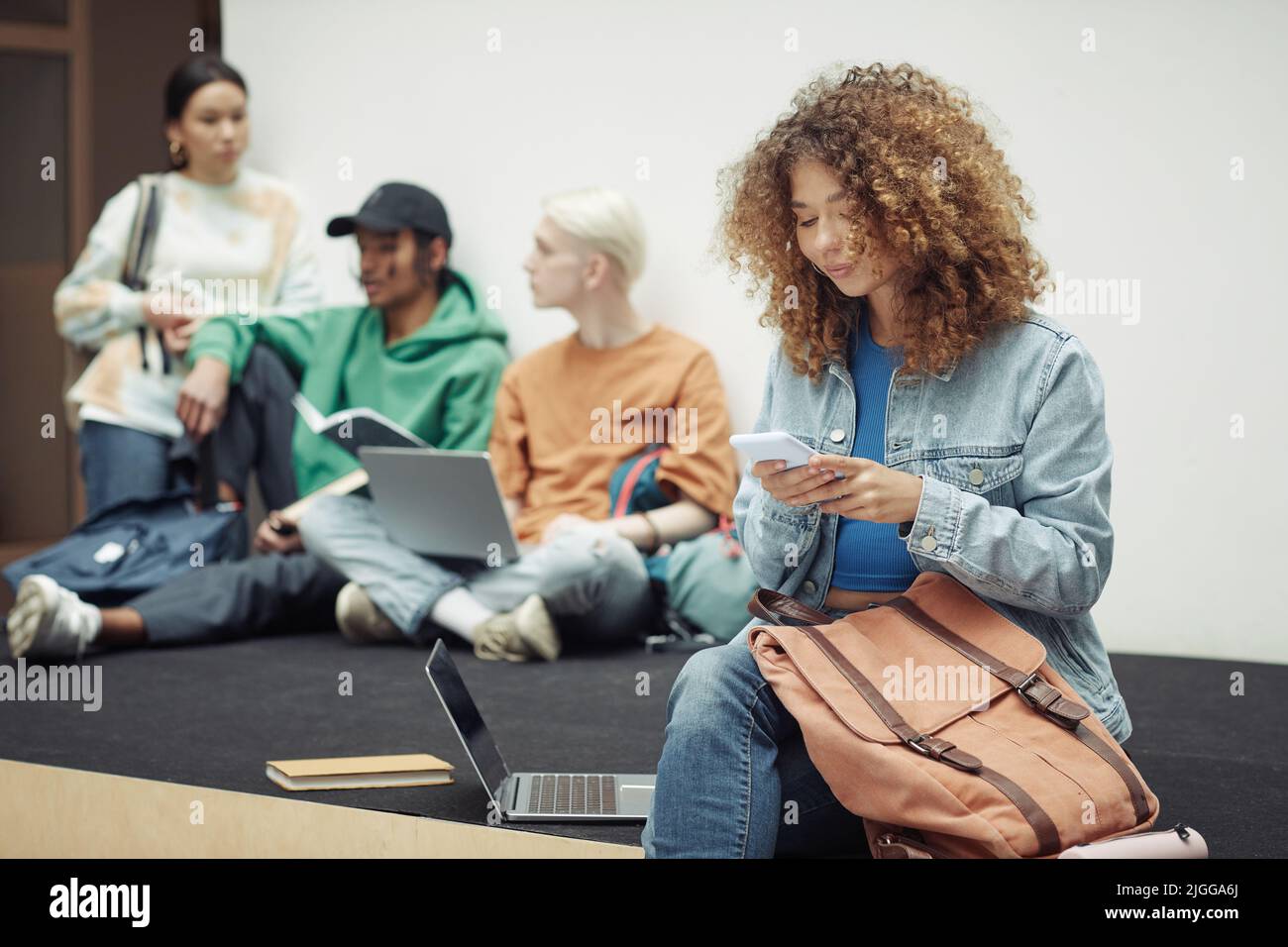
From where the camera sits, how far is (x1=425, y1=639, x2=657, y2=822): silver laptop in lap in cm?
184

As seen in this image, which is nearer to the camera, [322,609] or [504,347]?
[322,609]

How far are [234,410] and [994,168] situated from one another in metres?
2.78

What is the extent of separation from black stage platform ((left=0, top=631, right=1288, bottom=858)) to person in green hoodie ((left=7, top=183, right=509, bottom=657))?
231 millimetres

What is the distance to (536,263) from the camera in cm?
357

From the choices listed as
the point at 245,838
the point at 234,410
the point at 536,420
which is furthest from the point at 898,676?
the point at 234,410

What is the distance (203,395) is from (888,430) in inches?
103

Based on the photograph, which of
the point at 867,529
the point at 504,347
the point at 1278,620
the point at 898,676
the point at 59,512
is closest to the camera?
the point at 898,676

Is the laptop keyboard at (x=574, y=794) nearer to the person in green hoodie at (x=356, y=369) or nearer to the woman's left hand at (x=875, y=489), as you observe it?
the woman's left hand at (x=875, y=489)

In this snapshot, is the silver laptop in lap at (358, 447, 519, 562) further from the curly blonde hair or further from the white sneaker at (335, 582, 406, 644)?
the curly blonde hair

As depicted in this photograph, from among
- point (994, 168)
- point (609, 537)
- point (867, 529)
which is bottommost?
point (609, 537)

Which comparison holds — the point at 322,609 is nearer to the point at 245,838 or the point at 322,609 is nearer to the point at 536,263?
the point at 536,263

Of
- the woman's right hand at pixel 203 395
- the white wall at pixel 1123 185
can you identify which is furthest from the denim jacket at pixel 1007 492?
the woman's right hand at pixel 203 395

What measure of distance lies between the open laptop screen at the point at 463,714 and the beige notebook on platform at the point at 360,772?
0.63ft

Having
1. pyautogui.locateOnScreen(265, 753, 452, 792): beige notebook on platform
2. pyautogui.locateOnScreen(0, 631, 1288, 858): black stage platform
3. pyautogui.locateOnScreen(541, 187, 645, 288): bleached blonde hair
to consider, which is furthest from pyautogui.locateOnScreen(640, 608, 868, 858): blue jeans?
pyautogui.locateOnScreen(541, 187, 645, 288): bleached blonde hair
